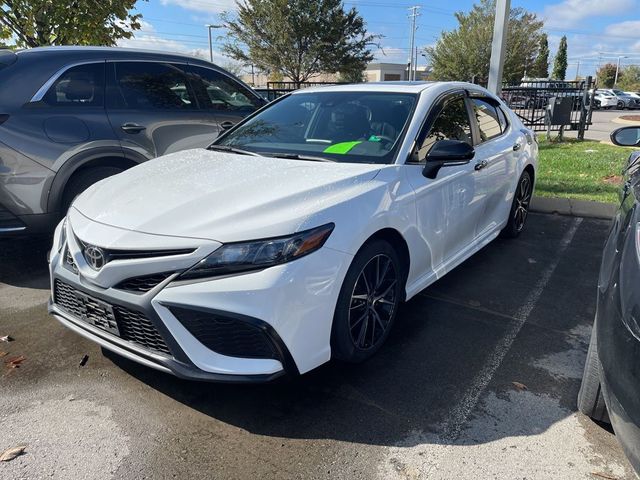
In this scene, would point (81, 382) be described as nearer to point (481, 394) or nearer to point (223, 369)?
point (223, 369)

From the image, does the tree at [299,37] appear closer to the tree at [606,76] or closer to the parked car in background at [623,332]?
the parked car in background at [623,332]

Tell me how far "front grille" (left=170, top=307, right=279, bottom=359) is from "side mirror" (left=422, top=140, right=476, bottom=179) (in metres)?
1.60

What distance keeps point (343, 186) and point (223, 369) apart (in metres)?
1.15

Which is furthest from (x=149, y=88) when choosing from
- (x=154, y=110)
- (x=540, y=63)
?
(x=540, y=63)

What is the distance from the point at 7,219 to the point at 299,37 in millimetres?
26875

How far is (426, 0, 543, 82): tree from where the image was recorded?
128 ft

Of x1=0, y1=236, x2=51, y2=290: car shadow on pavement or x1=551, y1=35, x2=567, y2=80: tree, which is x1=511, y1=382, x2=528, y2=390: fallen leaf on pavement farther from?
x1=551, y1=35, x2=567, y2=80: tree

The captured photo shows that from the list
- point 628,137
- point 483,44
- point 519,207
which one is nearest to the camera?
point 628,137

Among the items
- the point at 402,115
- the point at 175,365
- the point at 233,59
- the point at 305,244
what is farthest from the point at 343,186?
the point at 233,59

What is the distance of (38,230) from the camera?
432 cm

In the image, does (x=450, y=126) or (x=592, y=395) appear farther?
(x=450, y=126)

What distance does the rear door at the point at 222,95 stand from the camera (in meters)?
5.57

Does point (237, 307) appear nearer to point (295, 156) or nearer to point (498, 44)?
point (295, 156)

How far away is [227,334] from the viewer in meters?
2.34
